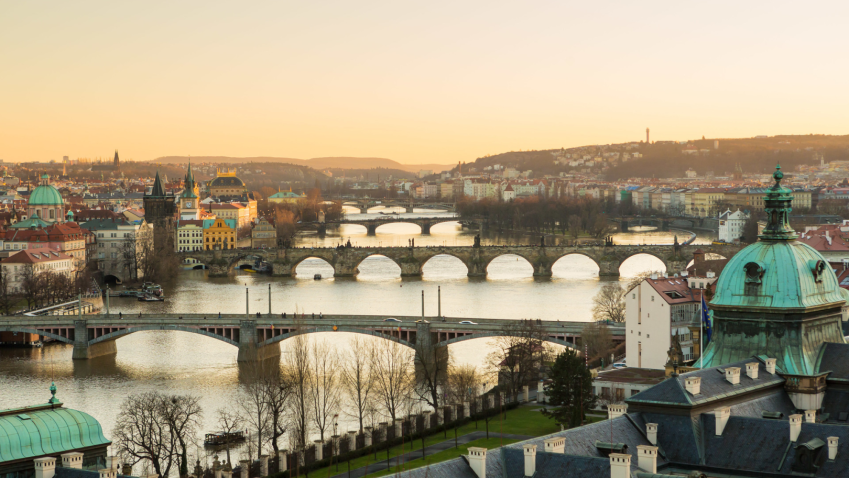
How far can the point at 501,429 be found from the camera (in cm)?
2797

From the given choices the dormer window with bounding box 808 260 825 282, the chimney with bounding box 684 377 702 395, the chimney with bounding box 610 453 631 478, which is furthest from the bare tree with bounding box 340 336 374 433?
→ the chimney with bounding box 610 453 631 478

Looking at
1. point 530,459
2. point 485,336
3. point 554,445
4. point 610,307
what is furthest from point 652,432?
point 610,307

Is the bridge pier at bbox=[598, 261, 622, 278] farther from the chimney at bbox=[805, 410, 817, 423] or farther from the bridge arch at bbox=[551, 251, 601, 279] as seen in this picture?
the chimney at bbox=[805, 410, 817, 423]

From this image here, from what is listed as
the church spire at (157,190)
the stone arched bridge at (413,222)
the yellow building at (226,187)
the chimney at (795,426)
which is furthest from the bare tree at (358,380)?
the yellow building at (226,187)

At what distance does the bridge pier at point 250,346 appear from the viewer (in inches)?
1594

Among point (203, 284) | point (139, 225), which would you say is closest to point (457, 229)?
point (139, 225)

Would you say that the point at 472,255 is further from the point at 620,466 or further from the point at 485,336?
the point at 620,466

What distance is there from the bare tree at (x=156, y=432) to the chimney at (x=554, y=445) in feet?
37.7

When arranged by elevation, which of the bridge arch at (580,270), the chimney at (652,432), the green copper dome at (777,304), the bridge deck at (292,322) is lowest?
the bridge arch at (580,270)

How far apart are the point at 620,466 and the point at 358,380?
16184 mm

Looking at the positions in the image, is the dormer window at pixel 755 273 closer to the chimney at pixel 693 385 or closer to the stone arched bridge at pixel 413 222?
the chimney at pixel 693 385

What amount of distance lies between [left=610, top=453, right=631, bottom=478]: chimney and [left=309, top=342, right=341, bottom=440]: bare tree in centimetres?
1361

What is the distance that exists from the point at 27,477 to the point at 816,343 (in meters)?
12.6

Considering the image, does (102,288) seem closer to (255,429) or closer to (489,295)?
(489,295)
